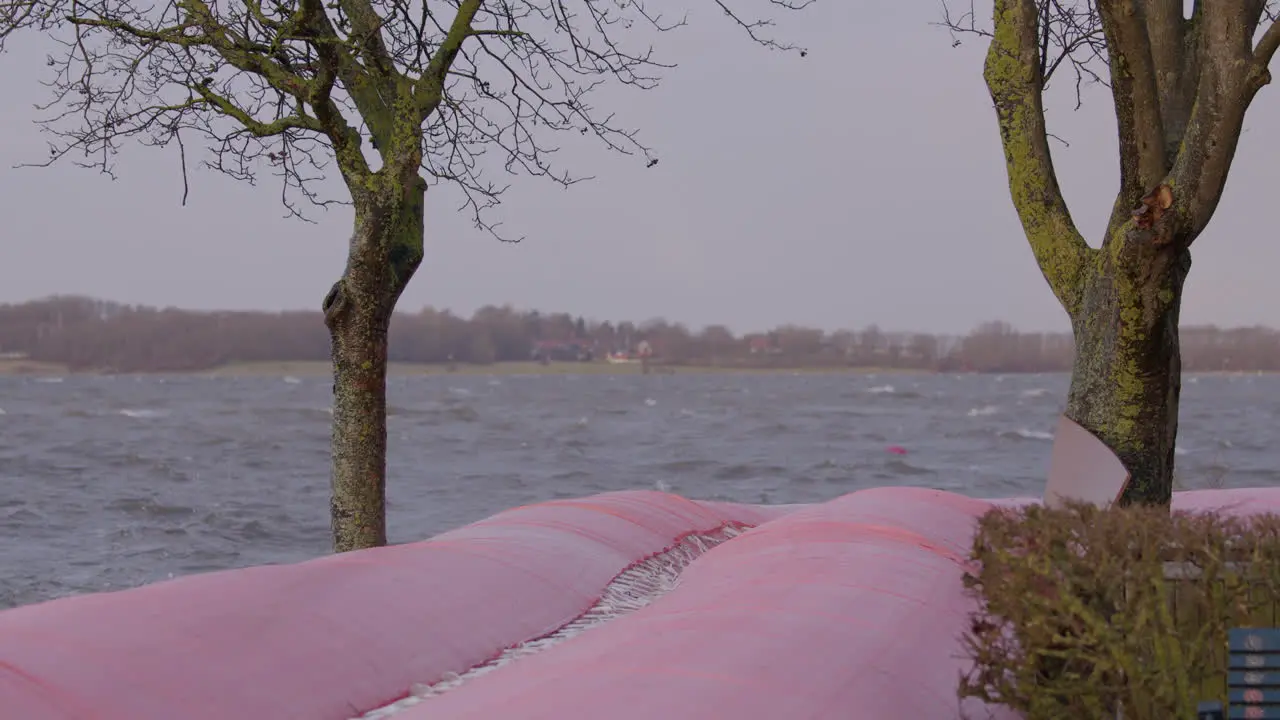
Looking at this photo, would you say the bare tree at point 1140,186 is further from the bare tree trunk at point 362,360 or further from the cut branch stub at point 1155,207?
the bare tree trunk at point 362,360

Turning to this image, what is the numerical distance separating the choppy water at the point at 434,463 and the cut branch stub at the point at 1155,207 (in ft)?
47.9

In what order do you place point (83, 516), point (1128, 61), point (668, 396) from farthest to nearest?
point (668, 396)
point (83, 516)
point (1128, 61)

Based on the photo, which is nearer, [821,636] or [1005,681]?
[1005,681]

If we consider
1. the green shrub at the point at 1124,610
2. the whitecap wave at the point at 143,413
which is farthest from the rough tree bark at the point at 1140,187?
the whitecap wave at the point at 143,413

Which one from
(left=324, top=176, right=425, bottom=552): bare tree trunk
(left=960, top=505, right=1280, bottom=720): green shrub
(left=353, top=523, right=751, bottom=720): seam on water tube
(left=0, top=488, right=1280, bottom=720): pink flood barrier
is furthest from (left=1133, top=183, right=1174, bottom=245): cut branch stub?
(left=324, top=176, right=425, bottom=552): bare tree trunk

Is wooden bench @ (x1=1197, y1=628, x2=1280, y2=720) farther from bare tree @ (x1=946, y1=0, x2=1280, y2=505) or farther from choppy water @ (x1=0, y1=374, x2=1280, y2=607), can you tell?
choppy water @ (x1=0, y1=374, x2=1280, y2=607)

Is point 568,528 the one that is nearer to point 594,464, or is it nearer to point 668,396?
point 594,464

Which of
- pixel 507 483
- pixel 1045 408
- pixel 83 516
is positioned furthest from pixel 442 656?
pixel 1045 408

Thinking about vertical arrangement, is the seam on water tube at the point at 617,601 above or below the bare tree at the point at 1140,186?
below

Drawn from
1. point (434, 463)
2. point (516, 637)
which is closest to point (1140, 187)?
point (516, 637)

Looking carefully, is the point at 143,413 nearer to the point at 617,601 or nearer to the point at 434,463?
the point at 434,463

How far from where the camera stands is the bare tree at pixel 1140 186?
21.7ft

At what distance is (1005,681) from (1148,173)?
12.5ft

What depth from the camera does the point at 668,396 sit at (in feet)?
352
